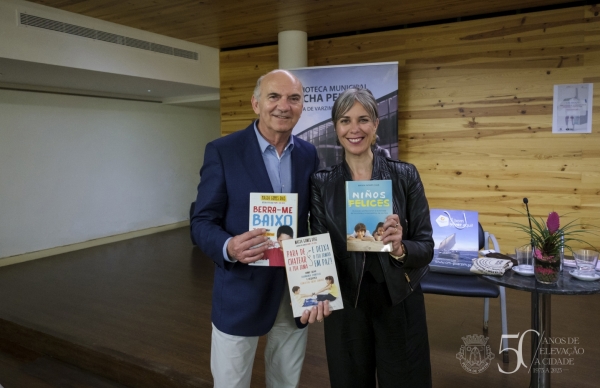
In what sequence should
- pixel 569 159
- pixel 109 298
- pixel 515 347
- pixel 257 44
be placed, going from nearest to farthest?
pixel 515 347
pixel 109 298
pixel 569 159
pixel 257 44

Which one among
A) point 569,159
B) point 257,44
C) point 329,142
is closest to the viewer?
point 569,159

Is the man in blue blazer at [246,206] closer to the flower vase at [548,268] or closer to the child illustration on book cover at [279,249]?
the child illustration on book cover at [279,249]

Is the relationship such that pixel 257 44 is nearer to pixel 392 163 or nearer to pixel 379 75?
pixel 379 75

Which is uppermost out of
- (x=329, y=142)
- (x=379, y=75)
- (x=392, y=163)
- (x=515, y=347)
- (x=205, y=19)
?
(x=205, y=19)

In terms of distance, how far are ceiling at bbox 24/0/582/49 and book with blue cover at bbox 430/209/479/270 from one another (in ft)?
7.85

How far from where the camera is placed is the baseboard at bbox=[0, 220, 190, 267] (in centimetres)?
539

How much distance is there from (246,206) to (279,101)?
0.38 metres

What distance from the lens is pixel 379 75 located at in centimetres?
474

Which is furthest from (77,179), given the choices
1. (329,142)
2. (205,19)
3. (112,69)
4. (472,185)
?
(472,185)

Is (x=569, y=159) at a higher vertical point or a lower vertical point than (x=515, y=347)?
higher

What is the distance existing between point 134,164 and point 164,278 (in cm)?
287

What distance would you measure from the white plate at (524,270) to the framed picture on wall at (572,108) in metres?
2.94

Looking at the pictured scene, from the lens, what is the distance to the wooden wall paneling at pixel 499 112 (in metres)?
4.34

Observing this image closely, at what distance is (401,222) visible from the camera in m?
1.51
